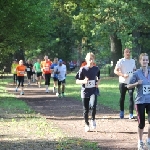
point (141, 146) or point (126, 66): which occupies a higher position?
point (126, 66)

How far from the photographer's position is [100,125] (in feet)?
44.3

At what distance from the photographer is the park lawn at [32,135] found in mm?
10000

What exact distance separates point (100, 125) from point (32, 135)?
259 cm

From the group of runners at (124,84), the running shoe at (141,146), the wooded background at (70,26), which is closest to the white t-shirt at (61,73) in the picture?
the wooded background at (70,26)

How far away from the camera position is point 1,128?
1289 cm

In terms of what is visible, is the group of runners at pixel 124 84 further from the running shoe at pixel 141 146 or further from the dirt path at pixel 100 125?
the dirt path at pixel 100 125

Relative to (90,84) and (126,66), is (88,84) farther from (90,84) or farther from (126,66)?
(126,66)

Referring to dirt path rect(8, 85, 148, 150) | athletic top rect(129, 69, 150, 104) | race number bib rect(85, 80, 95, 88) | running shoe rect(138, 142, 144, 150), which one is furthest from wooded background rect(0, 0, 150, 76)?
running shoe rect(138, 142, 144, 150)

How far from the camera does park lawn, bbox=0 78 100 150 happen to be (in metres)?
10.0

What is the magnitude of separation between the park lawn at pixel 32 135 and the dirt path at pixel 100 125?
1.20ft

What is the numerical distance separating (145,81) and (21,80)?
17.2 m

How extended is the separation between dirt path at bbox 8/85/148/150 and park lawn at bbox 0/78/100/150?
37 centimetres

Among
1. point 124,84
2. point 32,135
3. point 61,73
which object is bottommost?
point 32,135

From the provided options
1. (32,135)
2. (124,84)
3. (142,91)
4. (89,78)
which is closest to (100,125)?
(124,84)
